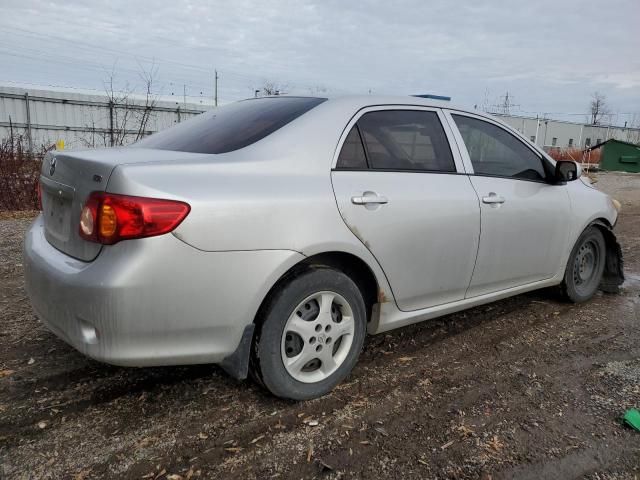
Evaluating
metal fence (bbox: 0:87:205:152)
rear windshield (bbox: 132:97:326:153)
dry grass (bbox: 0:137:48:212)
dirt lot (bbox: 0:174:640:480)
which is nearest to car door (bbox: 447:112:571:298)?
dirt lot (bbox: 0:174:640:480)

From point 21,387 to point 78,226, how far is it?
3.83 ft

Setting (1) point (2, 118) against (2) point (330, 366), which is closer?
(2) point (330, 366)

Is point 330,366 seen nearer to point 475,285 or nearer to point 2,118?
point 475,285

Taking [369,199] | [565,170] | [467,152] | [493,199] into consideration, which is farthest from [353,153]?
[565,170]

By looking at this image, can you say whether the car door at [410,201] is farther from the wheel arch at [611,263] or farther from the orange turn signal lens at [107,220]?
the wheel arch at [611,263]

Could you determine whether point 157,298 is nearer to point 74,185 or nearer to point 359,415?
point 74,185

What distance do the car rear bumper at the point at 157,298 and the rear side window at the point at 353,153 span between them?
25.2 inches

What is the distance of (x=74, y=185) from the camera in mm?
2465

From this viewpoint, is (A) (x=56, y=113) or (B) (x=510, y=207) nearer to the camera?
(B) (x=510, y=207)

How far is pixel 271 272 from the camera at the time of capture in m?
2.47

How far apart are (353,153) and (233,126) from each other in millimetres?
740

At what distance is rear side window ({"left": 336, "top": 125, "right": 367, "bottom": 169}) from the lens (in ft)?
9.38

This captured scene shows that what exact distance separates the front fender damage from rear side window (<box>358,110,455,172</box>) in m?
2.31

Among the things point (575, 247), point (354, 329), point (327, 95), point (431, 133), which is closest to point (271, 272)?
point (354, 329)
